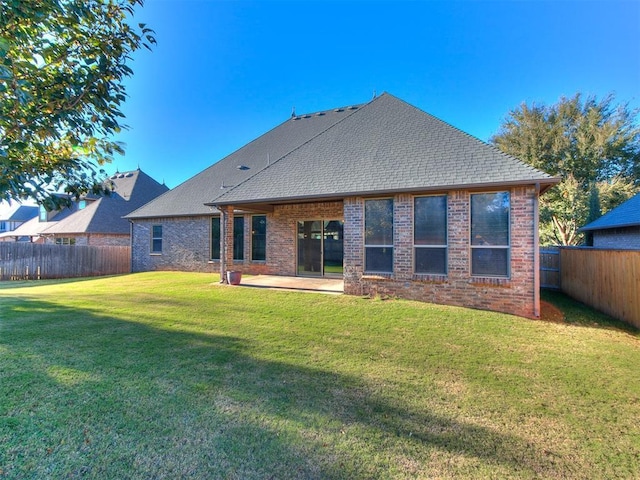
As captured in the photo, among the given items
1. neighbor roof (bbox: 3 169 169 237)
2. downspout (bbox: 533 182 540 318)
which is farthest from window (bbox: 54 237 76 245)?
downspout (bbox: 533 182 540 318)

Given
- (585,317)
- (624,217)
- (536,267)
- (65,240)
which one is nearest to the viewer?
(536,267)

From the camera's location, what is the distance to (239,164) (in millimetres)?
16328

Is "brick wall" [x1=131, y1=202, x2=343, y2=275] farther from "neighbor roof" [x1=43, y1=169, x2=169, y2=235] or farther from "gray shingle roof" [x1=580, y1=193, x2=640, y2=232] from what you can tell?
"gray shingle roof" [x1=580, y1=193, x2=640, y2=232]

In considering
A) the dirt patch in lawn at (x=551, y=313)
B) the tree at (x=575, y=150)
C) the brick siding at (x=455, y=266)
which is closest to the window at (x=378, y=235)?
the brick siding at (x=455, y=266)

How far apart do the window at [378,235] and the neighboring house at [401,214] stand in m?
0.03

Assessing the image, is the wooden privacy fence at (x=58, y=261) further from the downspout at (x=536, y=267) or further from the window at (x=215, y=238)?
the downspout at (x=536, y=267)

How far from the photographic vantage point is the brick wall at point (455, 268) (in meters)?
7.09

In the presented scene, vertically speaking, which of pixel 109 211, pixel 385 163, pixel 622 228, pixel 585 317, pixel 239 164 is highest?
pixel 239 164

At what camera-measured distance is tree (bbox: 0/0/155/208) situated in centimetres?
237

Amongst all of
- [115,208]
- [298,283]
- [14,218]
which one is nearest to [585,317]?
[298,283]

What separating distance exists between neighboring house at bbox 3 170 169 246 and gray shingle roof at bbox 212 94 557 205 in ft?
49.3

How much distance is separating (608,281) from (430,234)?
4.72 metres

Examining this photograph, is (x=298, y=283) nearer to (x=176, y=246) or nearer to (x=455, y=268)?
(x=455, y=268)

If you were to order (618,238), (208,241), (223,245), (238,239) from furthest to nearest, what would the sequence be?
(208,241)
(238,239)
(618,238)
(223,245)
